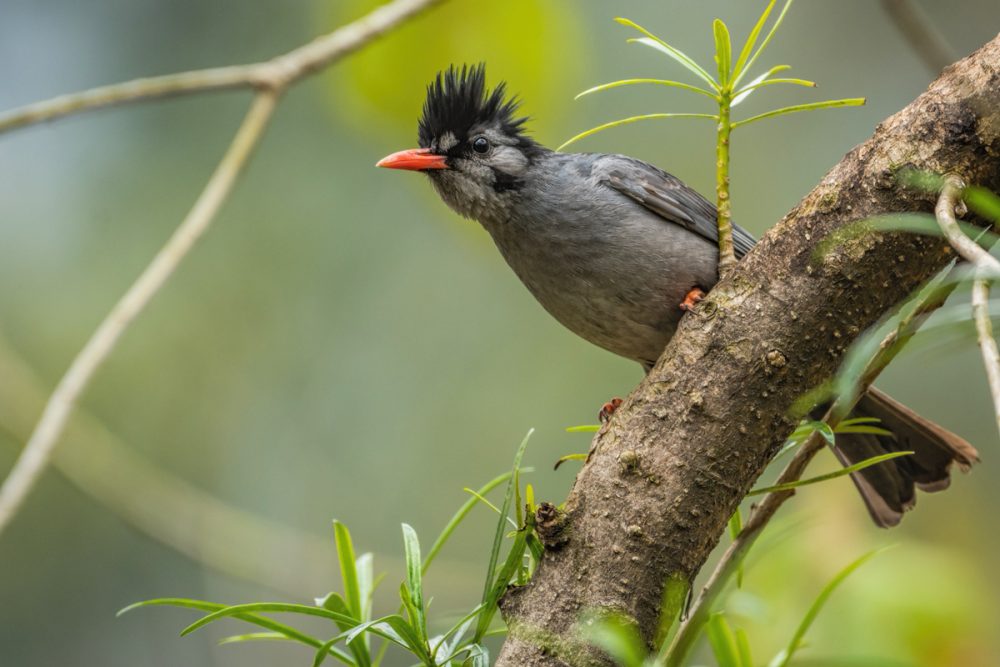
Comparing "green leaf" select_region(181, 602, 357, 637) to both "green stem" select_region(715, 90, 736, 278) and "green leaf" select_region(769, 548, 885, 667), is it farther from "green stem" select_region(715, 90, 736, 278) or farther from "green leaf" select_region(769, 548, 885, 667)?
"green stem" select_region(715, 90, 736, 278)

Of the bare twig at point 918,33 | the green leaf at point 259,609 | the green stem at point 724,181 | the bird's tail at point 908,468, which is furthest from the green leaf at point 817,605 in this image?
the bare twig at point 918,33

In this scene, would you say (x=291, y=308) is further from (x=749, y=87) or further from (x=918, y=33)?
(x=749, y=87)

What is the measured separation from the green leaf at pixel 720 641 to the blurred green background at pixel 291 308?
400cm

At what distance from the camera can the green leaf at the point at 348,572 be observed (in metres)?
2.04

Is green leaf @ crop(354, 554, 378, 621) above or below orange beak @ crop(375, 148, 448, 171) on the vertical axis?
below

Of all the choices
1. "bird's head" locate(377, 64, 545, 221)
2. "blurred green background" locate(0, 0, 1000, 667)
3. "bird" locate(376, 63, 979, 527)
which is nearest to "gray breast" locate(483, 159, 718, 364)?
→ "bird" locate(376, 63, 979, 527)

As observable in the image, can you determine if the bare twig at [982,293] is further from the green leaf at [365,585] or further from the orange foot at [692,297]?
the orange foot at [692,297]

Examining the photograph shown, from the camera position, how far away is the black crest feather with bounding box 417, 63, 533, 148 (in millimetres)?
3762

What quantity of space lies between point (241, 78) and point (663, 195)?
1424 millimetres

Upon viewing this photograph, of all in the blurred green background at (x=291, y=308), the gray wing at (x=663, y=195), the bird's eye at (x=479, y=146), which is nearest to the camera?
the gray wing at (x=663, y=195)

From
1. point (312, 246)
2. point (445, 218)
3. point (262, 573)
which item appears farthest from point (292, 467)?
point (445, 218)

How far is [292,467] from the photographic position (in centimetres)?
693

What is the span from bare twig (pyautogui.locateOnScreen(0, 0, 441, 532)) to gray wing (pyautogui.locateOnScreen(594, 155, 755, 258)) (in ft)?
3.03

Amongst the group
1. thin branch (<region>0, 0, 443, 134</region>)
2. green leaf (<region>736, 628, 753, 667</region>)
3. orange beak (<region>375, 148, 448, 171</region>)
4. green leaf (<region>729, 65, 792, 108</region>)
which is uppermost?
thin branch (<region>0, 0, 443, 134</region>)
